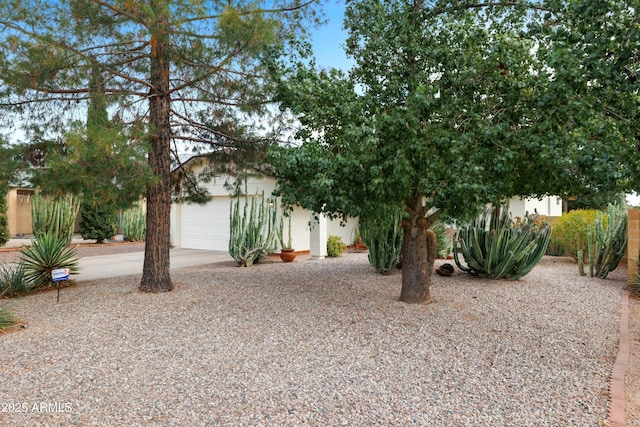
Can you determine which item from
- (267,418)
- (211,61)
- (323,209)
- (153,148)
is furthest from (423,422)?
(153,148)

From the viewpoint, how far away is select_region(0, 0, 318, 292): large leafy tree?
6.40 metres

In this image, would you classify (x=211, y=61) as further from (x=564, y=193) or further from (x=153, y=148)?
(x=564, y=193)

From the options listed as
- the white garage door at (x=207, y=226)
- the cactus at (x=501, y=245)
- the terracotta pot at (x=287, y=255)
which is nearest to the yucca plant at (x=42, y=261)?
the terracotta pot at (x=287, y=255)

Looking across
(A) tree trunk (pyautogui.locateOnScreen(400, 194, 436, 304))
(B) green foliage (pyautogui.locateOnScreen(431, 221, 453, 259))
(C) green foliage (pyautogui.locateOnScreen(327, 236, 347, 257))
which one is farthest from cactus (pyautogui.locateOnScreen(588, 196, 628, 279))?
(C) green foliage (pyautogui.locateOnScreen(327, 236, 347, 257))

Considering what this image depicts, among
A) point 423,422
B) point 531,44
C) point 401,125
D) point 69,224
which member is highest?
point 531,44

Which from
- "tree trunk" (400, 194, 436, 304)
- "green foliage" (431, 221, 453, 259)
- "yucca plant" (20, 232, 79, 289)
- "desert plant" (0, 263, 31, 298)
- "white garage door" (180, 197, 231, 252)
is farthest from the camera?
"white garage door" (180, 197, 231, 252)

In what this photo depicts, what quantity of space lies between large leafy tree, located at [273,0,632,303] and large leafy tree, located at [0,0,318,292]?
3.77 feet

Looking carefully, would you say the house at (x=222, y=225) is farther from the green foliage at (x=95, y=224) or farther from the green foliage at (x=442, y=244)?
the green foliage at (x=95, y=224)

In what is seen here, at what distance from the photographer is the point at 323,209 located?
6.57m

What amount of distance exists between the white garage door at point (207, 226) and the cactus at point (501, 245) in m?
9.27

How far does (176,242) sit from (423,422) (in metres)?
16.2

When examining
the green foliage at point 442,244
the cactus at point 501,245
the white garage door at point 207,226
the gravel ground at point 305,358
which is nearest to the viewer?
the gravel ground at point 305,358

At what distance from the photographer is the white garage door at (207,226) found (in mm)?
16578

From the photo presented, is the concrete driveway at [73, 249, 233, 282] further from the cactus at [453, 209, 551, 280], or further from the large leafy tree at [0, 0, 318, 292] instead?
the cactus at [453, 209, 551, 280]
